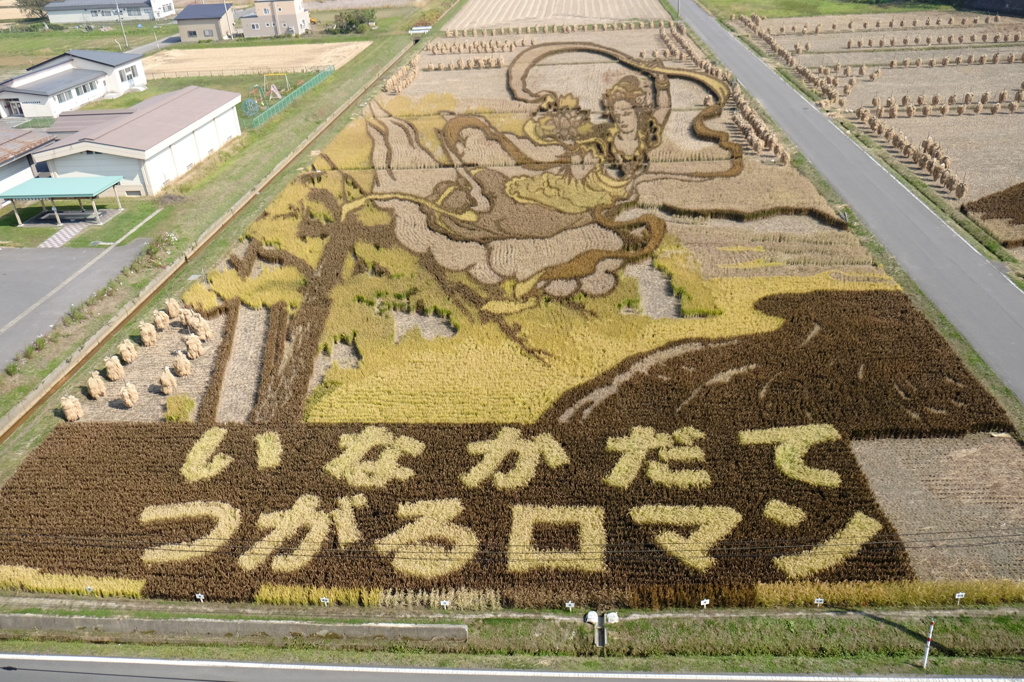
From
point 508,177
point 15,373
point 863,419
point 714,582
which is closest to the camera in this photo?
point 714,582

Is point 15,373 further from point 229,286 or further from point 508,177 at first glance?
point 508,177

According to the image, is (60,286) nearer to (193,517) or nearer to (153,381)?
(153,381)

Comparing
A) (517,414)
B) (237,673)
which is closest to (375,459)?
(517,414)

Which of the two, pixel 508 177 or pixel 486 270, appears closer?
pixel 486 270

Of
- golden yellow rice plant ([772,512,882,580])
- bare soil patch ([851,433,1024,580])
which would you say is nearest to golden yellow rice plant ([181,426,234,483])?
golden yellow rice plant ([772,512,882,580])

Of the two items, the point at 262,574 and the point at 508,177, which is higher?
the point at 508,177

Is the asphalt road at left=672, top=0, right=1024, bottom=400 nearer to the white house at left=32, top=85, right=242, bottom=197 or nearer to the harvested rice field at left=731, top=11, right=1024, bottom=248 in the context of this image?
the harvested rice field at left=731, top=11, right=1024, bottom=248

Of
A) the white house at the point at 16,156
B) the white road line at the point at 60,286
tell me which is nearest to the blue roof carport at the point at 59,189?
the white house at the point at 16,156

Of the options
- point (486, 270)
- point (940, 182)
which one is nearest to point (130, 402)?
point (486, 270)
